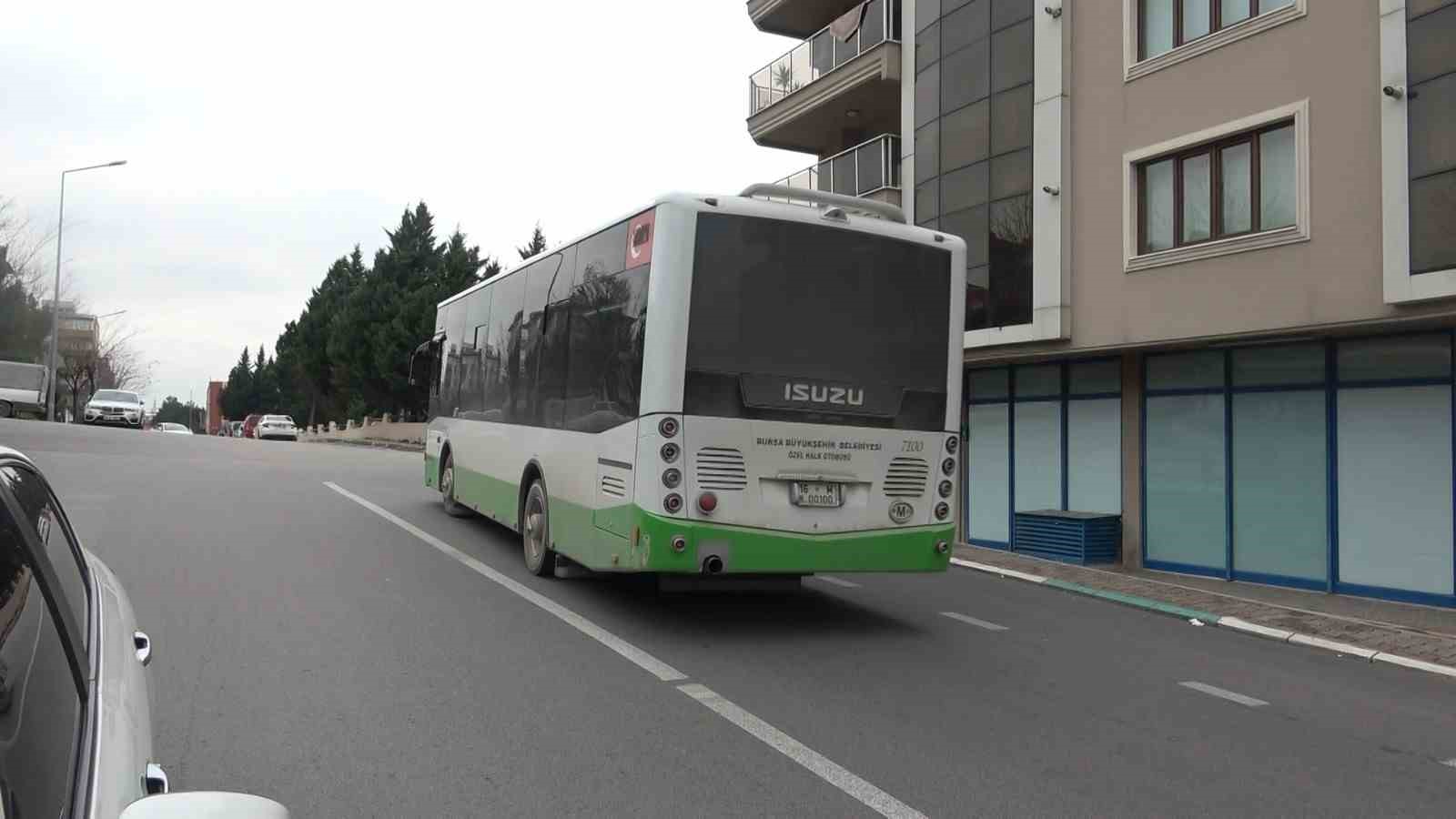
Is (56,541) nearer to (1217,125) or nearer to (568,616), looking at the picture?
(568,616)

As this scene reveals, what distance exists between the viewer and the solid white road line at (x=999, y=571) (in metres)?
12.3

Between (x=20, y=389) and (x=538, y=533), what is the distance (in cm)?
3474

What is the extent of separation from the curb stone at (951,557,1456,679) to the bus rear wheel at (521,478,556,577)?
18.9 ft

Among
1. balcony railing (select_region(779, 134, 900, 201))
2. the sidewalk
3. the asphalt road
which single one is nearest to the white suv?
balcony railing (select_region(779, 134, 900, 201))

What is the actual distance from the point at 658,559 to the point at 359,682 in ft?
6.96

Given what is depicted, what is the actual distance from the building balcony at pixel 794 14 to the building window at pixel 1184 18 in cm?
839

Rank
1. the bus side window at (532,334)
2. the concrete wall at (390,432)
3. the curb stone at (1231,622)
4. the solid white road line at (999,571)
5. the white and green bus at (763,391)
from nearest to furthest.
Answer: the white and green bus at (763,391) → the curb stone at (1231,622) → the bus side window at (532,334) → the solid white road line at (999,571) → the concrete wall at (390,432)

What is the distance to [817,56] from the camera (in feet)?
68.4

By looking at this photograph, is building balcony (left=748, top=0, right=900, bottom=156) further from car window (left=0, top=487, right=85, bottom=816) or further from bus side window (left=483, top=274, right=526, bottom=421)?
car window (left=0, top=487, right=85, bottom=816)

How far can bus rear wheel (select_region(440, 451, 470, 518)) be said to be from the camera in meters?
14.2

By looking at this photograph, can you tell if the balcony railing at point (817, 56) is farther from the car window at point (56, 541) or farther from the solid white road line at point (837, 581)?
the car window at point (56, 541)

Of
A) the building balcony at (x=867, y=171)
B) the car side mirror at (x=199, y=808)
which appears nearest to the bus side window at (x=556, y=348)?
the car side mirror at (x=199, y=808)

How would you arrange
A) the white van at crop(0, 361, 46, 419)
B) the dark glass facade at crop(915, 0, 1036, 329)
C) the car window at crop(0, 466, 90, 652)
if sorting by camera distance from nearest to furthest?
the car window at crop(0, 466, 90, 652) → the dark glass facade at crop(915, 0, 1036, 329) → the white van at crop(0, 361, 46, 419)

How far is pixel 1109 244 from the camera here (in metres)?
14.2
